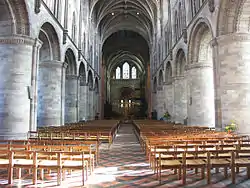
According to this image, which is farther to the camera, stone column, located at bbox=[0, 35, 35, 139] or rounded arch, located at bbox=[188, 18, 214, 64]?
rounded arch, located at bbox=[188, 18, 214, 64]

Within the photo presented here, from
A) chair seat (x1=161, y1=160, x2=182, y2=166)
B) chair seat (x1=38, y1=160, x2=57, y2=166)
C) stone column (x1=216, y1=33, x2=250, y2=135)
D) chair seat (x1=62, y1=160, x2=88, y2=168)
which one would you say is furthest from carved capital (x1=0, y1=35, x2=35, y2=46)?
stone column (x1=216, y1=33, x2=250, y2=135)

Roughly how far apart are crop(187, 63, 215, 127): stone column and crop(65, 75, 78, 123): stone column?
10.6 metres

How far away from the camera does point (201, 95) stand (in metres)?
16.1

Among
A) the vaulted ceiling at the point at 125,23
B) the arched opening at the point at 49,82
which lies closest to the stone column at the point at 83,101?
the arched opening at the point at 49,82

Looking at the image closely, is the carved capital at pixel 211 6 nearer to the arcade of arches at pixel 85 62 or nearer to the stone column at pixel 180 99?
the arcade of arches at pixel 85 62

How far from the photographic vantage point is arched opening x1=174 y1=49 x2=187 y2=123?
67.8 feet

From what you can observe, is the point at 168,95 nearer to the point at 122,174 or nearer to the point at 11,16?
the point at 11,16

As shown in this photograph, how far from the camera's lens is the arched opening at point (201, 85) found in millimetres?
16016

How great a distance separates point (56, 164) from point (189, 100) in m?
13.3

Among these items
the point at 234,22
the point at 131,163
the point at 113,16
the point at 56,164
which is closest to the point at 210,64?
the point at 234,22

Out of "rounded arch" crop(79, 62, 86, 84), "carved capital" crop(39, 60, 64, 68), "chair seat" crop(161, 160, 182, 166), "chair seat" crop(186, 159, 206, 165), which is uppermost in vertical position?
"rounded arch" crop(79, 62, 86, 84)

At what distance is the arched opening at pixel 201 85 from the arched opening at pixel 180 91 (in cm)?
417

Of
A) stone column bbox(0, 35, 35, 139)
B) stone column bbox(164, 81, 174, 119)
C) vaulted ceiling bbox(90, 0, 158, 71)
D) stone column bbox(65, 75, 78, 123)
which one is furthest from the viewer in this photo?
vaulted ceiling bbox(90, 0, 158, 71)

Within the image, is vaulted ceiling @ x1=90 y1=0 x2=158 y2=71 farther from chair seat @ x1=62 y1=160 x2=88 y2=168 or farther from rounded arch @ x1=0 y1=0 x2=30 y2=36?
chair seat @ x1=62 y1=160 x2=88 y2=168
